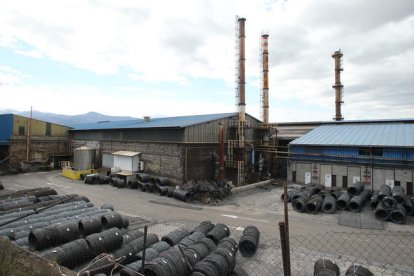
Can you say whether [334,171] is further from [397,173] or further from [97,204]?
[97,204]

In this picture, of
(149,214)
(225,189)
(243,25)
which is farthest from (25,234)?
(243,25)

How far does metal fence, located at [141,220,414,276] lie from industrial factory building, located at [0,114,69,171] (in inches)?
1277

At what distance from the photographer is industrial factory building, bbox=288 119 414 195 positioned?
23.7m

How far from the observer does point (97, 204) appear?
2164 cm

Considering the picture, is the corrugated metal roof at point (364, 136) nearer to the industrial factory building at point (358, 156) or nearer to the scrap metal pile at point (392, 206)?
the industrial factory building at point (358, 156)

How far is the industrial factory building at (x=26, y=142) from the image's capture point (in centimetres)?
3866

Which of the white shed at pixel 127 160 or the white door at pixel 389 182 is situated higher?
the white shed at pixel 127 160

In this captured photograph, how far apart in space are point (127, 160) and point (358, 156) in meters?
24.2

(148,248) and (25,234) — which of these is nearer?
(148,248)

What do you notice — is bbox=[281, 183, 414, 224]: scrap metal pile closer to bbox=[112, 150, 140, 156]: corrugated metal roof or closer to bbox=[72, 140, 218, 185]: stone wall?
bbox=[72, 140, 218, 185]: stone wall

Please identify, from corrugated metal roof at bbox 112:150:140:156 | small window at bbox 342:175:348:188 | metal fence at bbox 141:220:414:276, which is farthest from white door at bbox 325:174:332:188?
corrugated metal roof at bbox 112:150:140:156

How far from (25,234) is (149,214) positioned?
8.02 m

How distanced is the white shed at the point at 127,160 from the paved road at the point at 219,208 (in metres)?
3.97

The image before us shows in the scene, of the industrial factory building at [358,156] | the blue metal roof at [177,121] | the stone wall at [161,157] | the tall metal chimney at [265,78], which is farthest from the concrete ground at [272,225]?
the tall metal chimney at [265,78]
